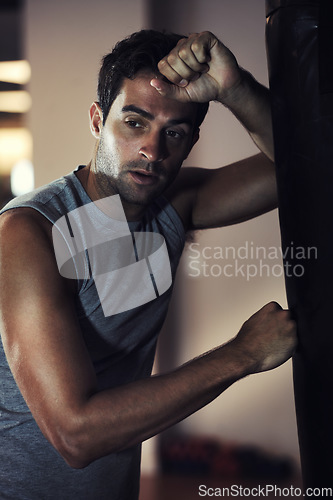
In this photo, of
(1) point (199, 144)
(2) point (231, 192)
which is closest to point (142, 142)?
(2) point (231, 192)

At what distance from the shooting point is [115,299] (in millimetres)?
1175

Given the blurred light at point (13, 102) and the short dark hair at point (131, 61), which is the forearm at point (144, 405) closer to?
the short dark hair at point (131, 61)

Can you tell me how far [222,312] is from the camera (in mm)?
3025

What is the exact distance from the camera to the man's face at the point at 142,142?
1172 millimetres

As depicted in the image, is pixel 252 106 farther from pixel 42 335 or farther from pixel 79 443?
pixel 79 443

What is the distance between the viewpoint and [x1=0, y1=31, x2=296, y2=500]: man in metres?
0.90

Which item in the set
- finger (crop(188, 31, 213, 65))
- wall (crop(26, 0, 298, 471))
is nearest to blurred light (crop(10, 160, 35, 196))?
wall (crop(26, 0, 298, 471))

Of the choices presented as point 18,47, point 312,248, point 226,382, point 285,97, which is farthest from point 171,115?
point 18,47

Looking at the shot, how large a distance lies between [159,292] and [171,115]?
40 cm

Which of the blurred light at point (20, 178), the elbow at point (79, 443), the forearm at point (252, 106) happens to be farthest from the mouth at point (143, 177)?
the blurred light at point (20, 178)

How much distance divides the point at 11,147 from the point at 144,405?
345cm

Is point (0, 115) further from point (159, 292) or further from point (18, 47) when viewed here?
point (159, 292)

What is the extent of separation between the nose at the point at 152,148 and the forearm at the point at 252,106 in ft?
0.50

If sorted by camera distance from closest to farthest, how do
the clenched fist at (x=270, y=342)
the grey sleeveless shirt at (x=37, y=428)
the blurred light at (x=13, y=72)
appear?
1. the clenched fist at (x=270, y=342)
2. the grey sleeveless shirt at (x=37, y=428)
3. the blurred light at (x=13, y=72)
